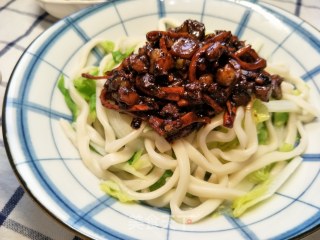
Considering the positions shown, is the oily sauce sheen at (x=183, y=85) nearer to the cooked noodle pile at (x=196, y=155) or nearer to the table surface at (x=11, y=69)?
the cooked noodle pile at (x=196, y=155)

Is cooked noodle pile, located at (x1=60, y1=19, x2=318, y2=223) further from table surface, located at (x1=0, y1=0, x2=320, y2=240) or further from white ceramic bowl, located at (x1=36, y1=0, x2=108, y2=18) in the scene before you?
white ceramic bowl, located at (x1=36, y1=0, x2=108, y2=18)

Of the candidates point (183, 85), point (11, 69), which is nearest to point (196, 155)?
point (183, 85)

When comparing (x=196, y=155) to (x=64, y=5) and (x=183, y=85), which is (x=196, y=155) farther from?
(x=64, y=5)

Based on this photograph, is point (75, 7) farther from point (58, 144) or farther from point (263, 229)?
point (263, 229)

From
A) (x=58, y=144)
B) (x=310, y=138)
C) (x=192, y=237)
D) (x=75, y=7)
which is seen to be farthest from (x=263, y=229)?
(x=75, y=7)

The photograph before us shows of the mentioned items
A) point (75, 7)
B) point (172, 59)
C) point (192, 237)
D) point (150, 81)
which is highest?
point (75, 7)

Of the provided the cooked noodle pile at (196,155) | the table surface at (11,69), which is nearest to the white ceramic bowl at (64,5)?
the table surface at (11,69)
